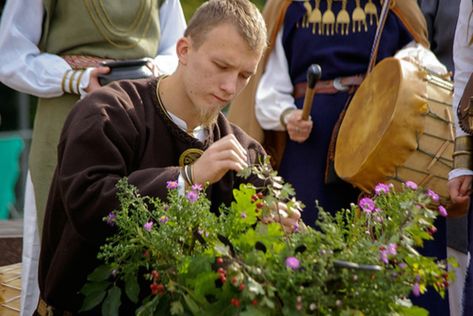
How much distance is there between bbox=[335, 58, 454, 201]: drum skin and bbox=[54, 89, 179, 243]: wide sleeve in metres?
1.33

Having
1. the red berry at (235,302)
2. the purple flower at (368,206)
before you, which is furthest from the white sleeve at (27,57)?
the red berry at (235,302)

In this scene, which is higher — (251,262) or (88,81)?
(251,262)

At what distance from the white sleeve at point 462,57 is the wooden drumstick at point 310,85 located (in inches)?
29.9

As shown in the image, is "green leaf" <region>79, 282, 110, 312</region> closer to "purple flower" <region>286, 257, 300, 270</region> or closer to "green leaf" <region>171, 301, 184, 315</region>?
"green leaf" <region>171, 301, 184, 315</region>

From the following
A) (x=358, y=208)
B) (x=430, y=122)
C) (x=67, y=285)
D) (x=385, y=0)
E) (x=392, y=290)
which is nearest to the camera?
(x=392, y=290)

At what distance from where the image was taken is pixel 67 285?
3465mm

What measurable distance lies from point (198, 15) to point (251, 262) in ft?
4.20

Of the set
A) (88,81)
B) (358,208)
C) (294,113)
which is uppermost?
(358,208)

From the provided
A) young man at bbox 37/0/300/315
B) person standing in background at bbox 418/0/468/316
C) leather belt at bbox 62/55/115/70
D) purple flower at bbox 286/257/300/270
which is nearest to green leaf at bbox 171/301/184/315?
purple flower at bbox 286/257/300/270

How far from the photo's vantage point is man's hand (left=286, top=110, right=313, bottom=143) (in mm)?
5035

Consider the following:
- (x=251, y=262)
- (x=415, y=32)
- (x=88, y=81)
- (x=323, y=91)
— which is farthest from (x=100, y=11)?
(x=251, y=262)

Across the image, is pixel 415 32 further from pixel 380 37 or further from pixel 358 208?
pixel 358 208

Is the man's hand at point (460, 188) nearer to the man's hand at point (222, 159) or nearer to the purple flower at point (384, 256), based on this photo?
the man's hand at point (222, 159)

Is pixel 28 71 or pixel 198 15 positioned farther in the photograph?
pixel 28 71
